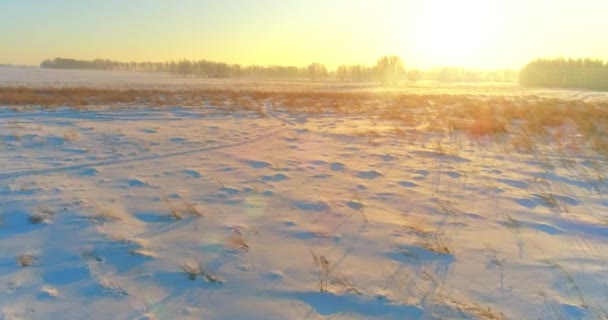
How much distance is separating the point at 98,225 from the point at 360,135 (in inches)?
311

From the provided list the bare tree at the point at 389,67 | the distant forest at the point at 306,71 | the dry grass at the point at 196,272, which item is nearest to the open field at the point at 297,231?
the dry grass at the point at 196,272

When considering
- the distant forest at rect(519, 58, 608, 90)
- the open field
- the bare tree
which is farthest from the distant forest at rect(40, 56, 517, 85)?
the open field

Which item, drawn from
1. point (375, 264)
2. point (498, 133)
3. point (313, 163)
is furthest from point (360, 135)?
point (375, 264)

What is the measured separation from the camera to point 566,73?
9800 cm

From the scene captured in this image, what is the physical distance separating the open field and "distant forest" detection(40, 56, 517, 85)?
4067 inches

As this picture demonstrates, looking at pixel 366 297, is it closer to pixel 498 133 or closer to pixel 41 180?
pixel 41 180

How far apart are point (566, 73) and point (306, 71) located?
305 feet

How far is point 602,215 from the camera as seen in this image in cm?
497

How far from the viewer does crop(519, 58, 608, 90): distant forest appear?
90.6 metres

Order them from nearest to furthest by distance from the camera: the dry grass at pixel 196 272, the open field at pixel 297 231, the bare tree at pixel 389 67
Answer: the open field at pixel 297 231 → the dry grass at pixel 196 272 → the bare tree at pixel 389 67

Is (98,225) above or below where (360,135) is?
below

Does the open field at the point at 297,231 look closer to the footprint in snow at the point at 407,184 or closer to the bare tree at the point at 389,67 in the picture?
the footprint in snow at the point at 407,184

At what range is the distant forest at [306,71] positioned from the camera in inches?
4999

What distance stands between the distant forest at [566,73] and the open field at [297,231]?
104m
